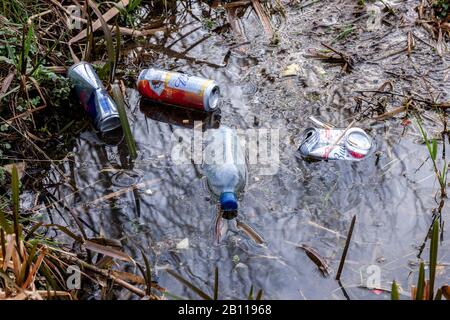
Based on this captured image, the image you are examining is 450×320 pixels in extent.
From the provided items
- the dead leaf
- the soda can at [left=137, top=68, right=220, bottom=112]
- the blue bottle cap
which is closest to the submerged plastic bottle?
the blue bottle cap

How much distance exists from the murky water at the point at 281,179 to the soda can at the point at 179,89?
0.21ft

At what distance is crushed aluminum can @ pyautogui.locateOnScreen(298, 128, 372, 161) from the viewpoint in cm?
267

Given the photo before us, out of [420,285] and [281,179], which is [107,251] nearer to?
[281,179]

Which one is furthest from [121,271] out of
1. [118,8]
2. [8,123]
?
[118,8]

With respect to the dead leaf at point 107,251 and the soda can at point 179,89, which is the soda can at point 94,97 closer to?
the soda can at point 179,89

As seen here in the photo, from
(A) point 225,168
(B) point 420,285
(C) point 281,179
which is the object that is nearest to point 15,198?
(A) point 225,168

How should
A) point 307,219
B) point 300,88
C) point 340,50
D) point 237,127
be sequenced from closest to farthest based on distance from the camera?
point 307,219 → point 237,127 → point 300,88 → point 340,50

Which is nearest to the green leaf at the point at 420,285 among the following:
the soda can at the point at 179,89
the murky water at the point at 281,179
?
the murky water at the point at 281,179

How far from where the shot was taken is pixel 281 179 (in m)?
2.59

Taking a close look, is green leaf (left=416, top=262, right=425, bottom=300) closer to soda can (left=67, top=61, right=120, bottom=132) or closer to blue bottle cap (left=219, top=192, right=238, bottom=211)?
blue bottle cap (left=219, top=192, right=238, bottom=211)

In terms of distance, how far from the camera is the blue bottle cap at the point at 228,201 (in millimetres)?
2342

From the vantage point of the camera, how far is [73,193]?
2602 mm
